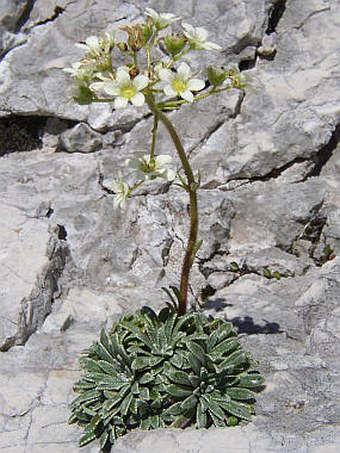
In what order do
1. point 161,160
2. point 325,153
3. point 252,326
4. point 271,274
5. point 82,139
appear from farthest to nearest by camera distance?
point 82,139
point 325,153
point 271,274
point 252,326
point 161,160

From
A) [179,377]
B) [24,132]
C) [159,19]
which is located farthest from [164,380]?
[24,132]

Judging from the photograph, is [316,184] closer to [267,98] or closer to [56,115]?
[267,98]

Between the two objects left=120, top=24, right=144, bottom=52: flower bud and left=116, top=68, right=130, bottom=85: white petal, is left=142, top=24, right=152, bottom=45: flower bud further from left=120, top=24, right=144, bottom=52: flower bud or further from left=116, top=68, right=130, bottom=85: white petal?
left=116, top=68, right=130, bottom=85: white petal

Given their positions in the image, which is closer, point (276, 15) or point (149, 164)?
point (149, 164)

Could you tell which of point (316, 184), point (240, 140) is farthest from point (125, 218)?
point (316, 184)

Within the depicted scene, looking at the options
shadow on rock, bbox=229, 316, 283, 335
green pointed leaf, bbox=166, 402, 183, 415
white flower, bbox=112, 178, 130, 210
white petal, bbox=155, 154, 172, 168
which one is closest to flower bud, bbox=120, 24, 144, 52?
white petal, bbox=155, 154, 172, 168

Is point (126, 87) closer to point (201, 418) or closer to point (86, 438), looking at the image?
point (201, 418)
